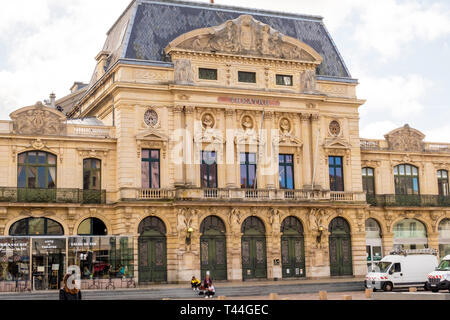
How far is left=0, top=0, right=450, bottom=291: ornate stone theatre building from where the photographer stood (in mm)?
40531

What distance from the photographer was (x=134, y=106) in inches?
1682

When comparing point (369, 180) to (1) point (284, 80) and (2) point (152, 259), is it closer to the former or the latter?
(1) point (284, 80)

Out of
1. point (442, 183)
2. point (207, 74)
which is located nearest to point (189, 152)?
point (207, 74)

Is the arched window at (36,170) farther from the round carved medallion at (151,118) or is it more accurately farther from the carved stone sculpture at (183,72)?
the carved stone sculpture at (183,72)

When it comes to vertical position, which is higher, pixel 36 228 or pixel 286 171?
pixel 286 171

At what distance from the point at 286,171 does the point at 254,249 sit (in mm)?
5881

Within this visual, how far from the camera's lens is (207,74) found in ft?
146

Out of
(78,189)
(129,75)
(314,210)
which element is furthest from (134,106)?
(314,210)

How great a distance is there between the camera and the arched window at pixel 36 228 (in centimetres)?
3988

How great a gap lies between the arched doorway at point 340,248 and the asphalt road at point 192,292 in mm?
5442

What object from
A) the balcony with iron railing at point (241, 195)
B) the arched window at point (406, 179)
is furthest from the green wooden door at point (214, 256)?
the arched window at point (406, 179)

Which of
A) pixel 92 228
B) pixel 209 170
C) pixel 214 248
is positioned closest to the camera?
pixel 92 228

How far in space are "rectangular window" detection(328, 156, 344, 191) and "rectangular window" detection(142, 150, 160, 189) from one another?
40.8 feet
